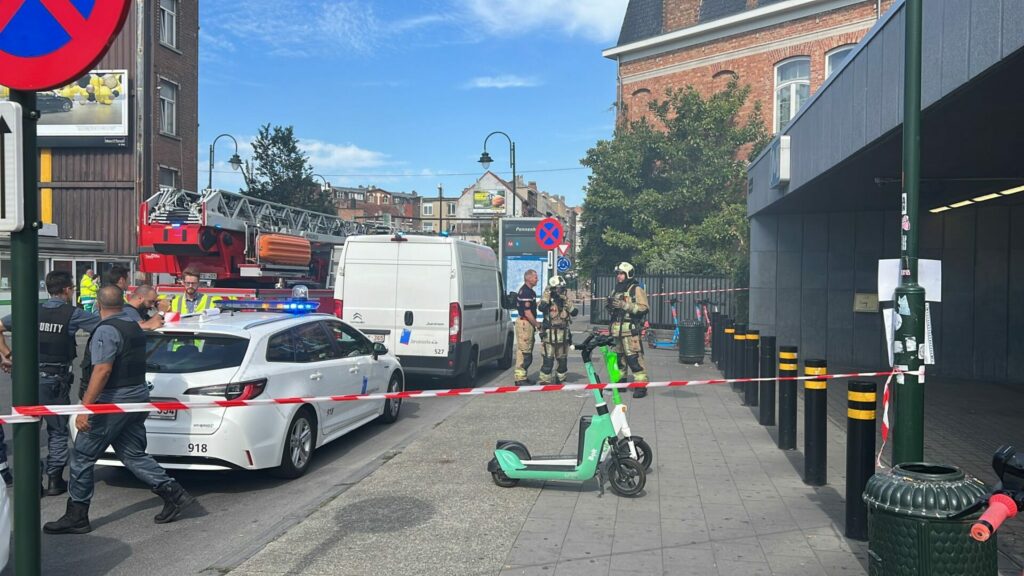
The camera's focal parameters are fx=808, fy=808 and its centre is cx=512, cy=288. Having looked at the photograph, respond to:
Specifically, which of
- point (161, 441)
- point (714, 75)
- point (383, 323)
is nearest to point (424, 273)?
point (383, 323)

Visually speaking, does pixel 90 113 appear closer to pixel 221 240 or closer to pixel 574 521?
pixel 221 240

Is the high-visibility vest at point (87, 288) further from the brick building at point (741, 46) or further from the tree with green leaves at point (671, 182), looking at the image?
the brick building at point (741, 46)

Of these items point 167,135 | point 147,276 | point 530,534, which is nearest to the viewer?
point 530,534

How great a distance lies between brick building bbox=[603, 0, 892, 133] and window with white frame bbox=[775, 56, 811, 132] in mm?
37

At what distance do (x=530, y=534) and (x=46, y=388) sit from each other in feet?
13.3

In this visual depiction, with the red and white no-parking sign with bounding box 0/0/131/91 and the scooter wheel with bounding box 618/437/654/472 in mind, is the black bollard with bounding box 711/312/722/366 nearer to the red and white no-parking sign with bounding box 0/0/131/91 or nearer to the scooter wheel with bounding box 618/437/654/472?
the scooter wheel with bounding box 618/437/654/472

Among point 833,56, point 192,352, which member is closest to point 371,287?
point 192,352

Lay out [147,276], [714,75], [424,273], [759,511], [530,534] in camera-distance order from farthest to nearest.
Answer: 1. [714,75]
2. [147,276]
3. [424,273]
4. [759,511]
5. [530,534]

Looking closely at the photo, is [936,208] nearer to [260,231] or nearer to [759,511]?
[759,511]

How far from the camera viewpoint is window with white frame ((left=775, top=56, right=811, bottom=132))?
30.8 meters

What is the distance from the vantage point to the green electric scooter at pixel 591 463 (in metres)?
6.17

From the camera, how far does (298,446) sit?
6.96 metres

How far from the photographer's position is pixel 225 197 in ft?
51.9

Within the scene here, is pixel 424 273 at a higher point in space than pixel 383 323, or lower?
higher
